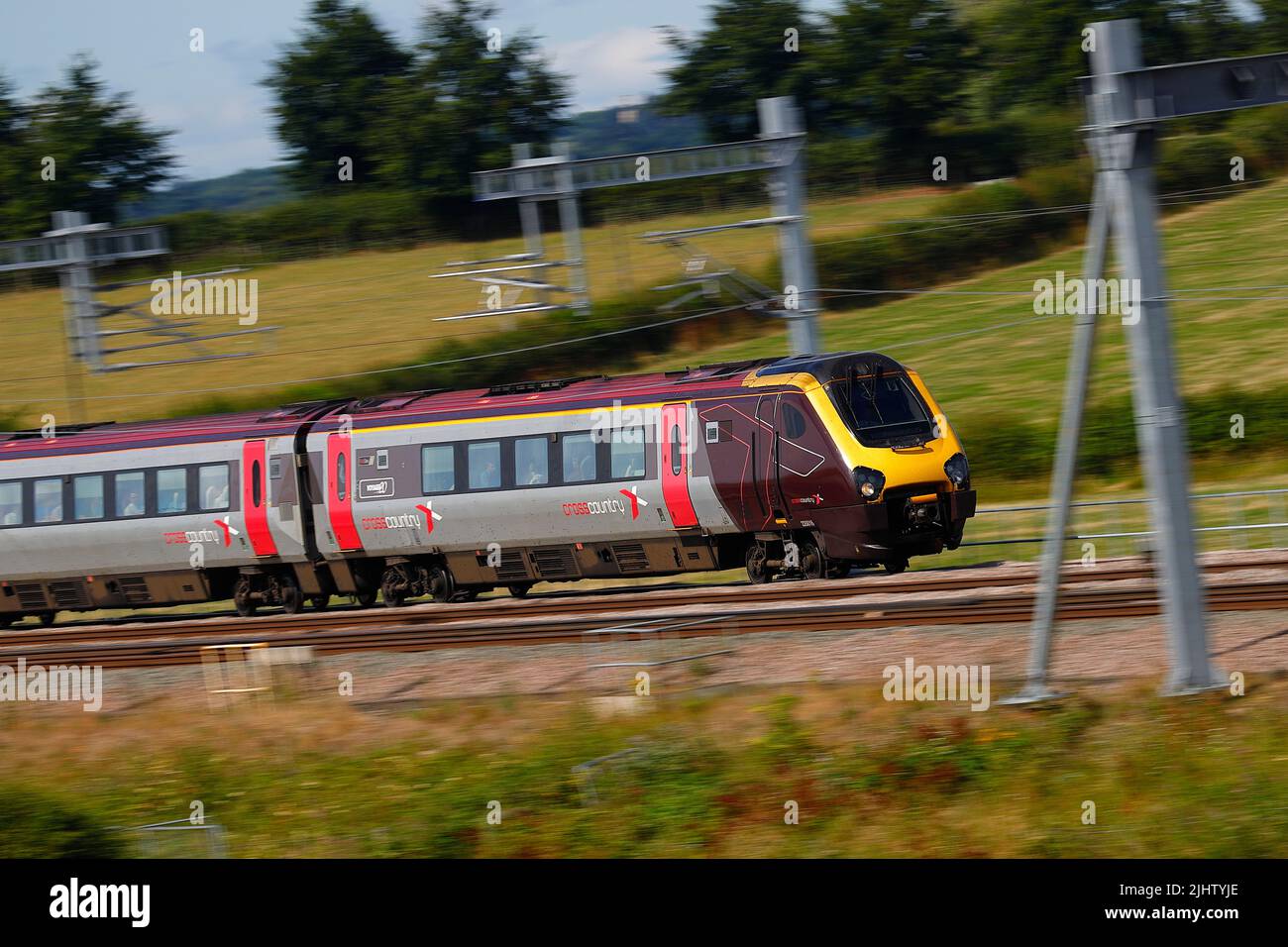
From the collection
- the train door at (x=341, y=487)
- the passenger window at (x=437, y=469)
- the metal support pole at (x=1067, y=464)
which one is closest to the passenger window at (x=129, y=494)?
the train door at (x=341, y=487)

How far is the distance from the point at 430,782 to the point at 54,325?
161 feet

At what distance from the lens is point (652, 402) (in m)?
21.2

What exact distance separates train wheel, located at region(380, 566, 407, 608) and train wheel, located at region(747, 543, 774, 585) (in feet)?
19.3

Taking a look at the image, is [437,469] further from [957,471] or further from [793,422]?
[957,471]

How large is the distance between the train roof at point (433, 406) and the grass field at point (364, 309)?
1718 centimetres

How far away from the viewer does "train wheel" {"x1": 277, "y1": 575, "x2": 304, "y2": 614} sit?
81.8 ft

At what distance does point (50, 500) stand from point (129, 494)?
68.3 inches

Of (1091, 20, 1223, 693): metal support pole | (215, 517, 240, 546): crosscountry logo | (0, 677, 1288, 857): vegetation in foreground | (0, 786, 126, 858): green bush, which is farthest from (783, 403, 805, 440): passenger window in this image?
(0, 786, 126, 858): green bush

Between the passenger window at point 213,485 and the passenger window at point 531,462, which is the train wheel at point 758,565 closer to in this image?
the passenger window at point 531,462

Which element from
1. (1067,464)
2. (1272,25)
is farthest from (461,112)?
(1067,464)

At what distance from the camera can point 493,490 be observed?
2223 centimetres

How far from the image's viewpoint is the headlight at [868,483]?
1948cm
